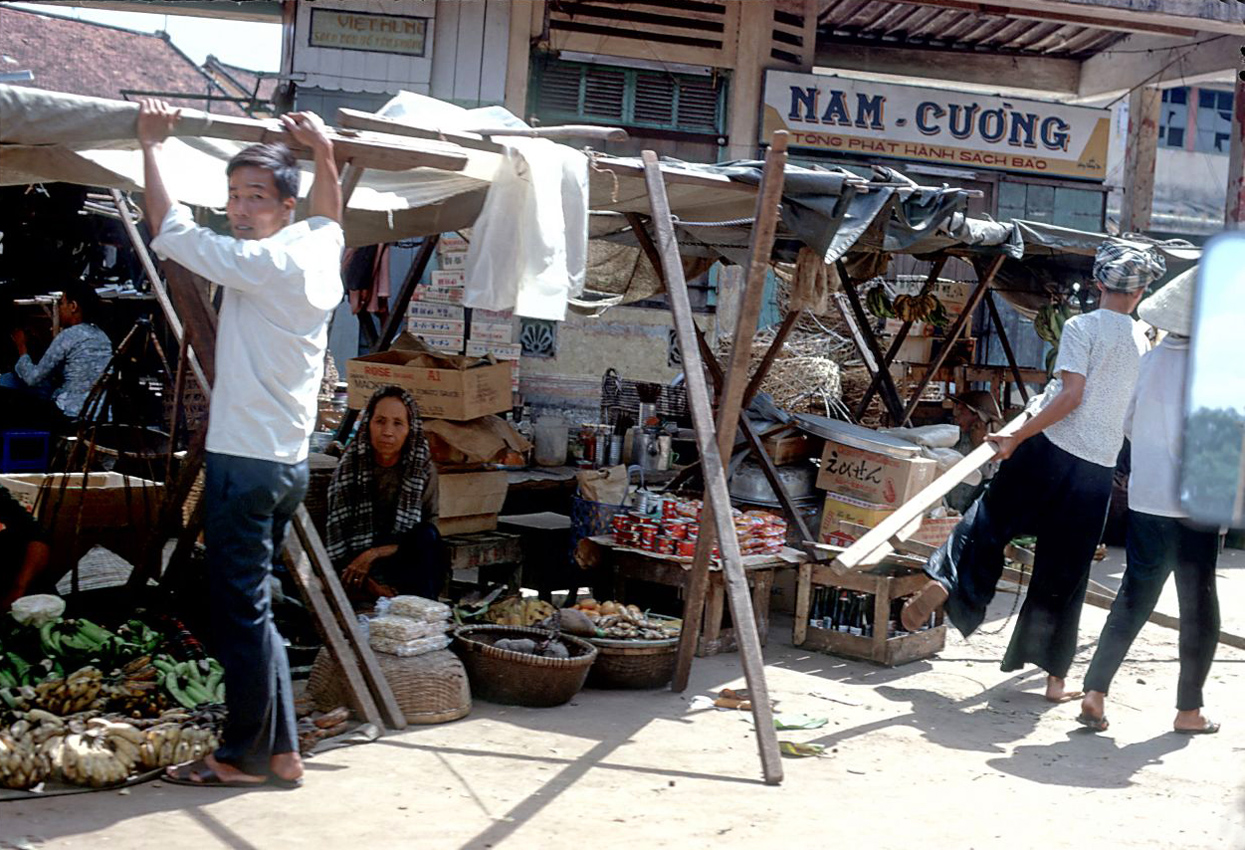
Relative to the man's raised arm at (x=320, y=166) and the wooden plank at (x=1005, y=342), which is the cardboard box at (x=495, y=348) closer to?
the wooden plank at (x=1005, y=342)

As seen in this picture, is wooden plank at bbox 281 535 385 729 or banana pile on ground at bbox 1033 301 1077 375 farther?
banana pile on ground at bbox 1033 301 1077 375

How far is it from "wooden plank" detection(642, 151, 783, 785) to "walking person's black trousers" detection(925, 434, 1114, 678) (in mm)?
1429

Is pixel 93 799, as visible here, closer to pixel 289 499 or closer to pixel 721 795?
pixel 289 499

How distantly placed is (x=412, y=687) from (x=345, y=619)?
1.43ft

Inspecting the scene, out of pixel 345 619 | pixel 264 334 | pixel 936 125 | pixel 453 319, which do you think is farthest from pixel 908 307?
pixel 264 334

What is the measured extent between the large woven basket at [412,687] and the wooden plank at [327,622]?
0.10 meters

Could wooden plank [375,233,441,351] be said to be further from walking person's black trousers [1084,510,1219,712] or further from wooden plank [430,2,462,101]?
wooden plank [430,2,462,101]

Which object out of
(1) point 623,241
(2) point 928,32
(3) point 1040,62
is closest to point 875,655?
(1) point 623,241

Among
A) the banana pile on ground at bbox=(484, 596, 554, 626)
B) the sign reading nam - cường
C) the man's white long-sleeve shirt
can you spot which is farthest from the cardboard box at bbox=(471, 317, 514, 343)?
the man's white long-sleeve shirt

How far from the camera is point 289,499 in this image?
4.21m

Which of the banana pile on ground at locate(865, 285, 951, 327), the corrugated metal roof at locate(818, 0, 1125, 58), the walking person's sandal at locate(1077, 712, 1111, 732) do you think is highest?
the corrugated metal roof at locate(818, 0, 1125, 58)

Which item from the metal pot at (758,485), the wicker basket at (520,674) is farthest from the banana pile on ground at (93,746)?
the metal pot at (758,485)

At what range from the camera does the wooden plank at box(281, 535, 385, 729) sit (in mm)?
4934

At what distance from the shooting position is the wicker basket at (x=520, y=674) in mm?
5551
